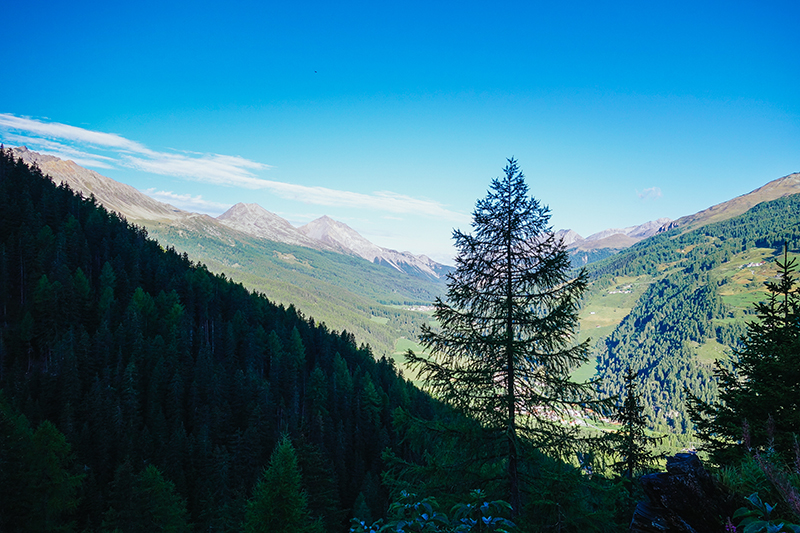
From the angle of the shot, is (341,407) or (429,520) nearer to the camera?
(429,520)

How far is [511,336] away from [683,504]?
19.6 ft

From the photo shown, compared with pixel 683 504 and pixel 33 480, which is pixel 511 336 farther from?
pixel 33 480

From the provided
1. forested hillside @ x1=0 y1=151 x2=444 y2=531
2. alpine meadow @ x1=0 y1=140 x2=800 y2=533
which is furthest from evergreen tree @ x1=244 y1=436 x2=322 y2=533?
forested hillside @ x1=0 y1=151 x2=444 y2=531

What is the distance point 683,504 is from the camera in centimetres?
680

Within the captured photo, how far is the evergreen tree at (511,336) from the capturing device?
11883 millimetres

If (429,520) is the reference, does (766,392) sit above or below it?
above

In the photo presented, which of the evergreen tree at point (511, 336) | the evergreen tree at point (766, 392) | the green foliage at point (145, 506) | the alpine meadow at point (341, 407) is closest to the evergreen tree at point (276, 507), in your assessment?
the alpine meadow at point (341, 407)

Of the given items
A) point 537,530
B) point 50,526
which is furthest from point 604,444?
point 50,526

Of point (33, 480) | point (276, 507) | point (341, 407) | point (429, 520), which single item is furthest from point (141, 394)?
point (429, 520)

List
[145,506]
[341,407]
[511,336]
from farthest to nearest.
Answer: [341,407], [145,506], [511,336]

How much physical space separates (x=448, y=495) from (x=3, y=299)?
80283mm

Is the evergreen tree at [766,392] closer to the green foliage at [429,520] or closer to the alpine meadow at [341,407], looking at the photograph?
the alpine meadow at [341,407]

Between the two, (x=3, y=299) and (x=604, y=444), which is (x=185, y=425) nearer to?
(x=3, y=299)

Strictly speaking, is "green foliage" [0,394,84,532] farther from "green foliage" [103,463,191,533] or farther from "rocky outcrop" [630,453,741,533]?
"rocky outcrop" [630,453,741,533]
